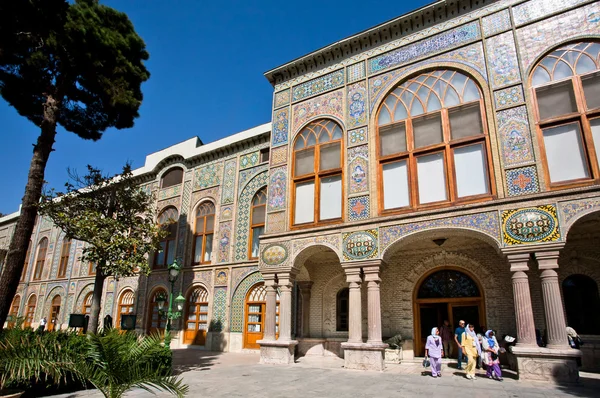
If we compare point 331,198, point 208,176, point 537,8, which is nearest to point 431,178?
point 331,198

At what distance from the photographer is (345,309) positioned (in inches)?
562

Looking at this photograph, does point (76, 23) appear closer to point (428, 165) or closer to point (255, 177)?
point (255, 177)

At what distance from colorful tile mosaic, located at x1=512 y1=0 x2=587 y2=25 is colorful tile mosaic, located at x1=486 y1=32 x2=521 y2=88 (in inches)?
21.2

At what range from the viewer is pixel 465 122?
1116 centimetres

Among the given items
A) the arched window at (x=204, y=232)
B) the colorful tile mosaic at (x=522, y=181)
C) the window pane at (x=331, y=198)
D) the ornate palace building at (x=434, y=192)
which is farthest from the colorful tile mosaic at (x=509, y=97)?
the arched window at (x=204, y=232)

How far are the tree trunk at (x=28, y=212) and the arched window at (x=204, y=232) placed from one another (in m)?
→ 8.43

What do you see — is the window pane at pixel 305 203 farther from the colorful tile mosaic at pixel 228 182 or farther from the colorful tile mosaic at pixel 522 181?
the colorful tile mosaic at pixel 228 182

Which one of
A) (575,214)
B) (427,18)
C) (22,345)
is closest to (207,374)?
(22,345)

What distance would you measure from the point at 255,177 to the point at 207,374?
31.5 feet

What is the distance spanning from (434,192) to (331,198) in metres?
3.23

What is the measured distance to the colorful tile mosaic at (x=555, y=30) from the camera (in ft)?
33.0

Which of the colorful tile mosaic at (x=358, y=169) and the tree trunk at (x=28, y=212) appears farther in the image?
the colorful tile mosaic at (x=358, y=169)

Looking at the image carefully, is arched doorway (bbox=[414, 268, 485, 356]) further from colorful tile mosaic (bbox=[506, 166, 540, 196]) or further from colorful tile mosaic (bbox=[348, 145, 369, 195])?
colorful tile mosaic (bbox=[348, 145, 369, 195])

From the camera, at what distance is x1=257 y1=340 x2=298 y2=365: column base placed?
1216 cm
